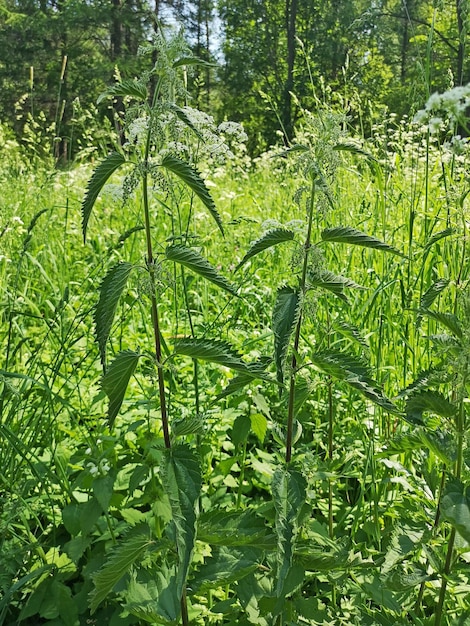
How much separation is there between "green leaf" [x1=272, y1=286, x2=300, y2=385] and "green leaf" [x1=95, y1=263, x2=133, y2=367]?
28cm

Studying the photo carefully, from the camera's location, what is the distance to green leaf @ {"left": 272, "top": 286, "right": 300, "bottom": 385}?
96cm

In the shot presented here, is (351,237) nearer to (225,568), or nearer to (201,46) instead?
(225,568)

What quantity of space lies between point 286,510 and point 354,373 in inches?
10.6

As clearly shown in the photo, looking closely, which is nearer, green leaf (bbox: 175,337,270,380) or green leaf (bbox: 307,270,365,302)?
green leaf (bbox: 175,337,270,380)

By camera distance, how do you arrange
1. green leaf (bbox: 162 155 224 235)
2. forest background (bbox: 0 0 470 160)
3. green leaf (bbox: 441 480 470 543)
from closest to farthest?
green leaf (bbox: 441 480 470 543), green leaf (bbox: 162 155 224 235), forest background (bbox: 0 0 470 160)

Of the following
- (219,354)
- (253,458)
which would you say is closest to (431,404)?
(219,354)

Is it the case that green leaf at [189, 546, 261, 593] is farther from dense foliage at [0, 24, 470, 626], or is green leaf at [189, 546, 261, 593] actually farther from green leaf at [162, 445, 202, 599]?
green leaf at [162, 445, 202, 599]

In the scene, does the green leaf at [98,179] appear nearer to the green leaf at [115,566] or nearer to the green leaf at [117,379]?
the green leaf at [117,379]

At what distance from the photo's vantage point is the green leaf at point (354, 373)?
961 mm

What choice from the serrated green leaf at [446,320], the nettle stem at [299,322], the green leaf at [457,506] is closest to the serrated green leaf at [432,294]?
the serrated green leaf at [446,320]

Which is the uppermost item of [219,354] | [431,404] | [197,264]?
[197,264]

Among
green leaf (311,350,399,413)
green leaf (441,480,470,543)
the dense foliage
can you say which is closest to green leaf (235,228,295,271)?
the dense foliage

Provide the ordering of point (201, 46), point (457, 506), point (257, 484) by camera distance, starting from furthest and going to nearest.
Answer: point (201, 46) → point (257, 484) → point (457, 506)

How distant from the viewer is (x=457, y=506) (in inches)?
34.5
